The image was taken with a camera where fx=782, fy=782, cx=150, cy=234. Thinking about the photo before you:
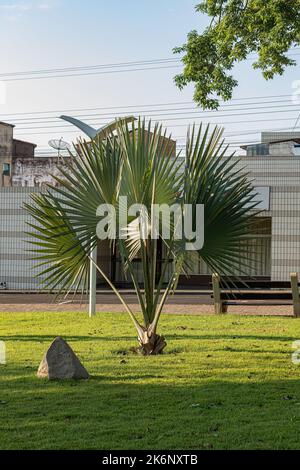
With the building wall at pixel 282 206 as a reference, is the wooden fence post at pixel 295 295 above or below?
below

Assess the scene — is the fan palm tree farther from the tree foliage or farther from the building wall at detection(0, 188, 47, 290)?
the building wall at detection(0, 188, 47, 290)

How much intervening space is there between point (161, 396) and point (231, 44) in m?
9.28

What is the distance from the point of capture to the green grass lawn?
619 cm

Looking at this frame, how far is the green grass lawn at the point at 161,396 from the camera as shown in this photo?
6188mm

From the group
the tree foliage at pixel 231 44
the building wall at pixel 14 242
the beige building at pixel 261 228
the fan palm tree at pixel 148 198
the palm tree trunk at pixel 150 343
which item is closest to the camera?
the fan palm tree at pixel 148 198

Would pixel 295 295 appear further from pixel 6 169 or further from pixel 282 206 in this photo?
pixel 6 169

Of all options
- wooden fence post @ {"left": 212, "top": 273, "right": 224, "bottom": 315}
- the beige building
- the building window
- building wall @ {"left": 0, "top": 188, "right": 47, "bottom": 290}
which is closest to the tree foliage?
wooden fence post @ {"left": 212, "top": 273, "right": 224, "bottom": 315}

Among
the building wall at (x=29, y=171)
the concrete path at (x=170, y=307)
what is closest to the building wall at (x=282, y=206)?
the concrete path at (x=170, y=307)

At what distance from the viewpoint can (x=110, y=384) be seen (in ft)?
27.8

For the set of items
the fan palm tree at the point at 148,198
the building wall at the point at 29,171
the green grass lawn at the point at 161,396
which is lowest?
the green grass lawn at the point at 161,396

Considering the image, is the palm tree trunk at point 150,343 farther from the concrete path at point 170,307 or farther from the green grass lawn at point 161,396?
the concrete path at point 170,307

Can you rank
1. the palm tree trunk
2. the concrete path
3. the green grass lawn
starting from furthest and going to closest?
the concrete path, the palm tree trunk, the green grass lawn

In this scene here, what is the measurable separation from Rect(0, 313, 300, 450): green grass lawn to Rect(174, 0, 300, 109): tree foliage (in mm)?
5290

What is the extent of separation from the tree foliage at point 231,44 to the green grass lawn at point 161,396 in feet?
17.4
